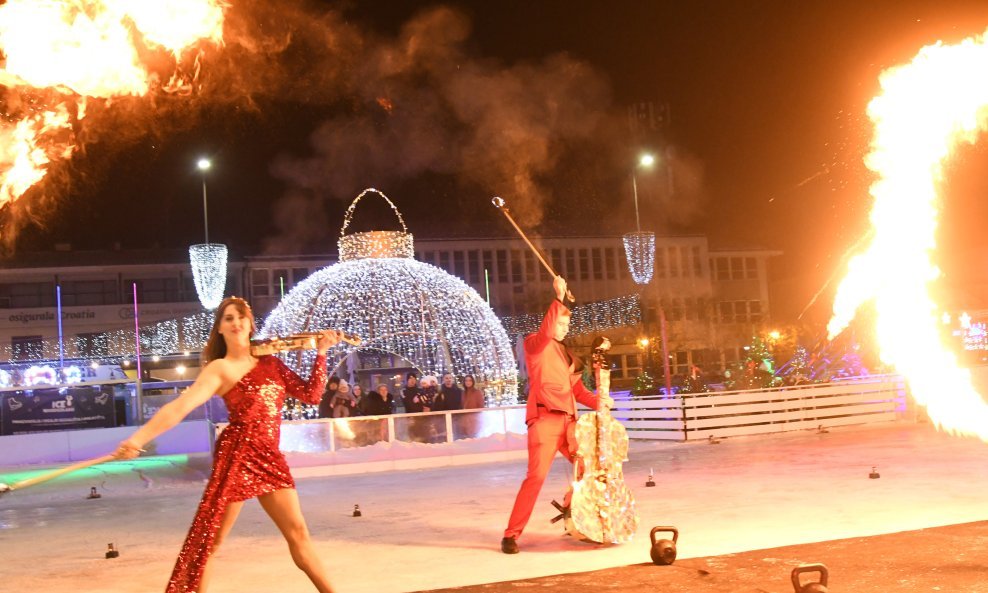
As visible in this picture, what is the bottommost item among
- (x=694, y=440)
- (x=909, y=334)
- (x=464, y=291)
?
(x=694, y=440)

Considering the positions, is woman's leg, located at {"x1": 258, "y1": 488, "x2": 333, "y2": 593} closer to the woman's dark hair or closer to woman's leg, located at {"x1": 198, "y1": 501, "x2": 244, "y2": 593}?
woman's leg, located at {"x1": 198, "y1": 501, "x2": 244, "y2": 593}

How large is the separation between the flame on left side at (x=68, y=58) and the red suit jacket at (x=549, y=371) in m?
4.95

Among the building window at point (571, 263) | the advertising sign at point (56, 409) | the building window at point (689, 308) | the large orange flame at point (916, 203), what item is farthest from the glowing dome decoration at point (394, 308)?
the building window at point (689, 308)

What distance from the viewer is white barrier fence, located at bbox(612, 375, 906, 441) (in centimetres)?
1966

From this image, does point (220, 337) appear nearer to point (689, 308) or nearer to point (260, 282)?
point (260, 282)

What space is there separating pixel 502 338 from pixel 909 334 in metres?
9.07

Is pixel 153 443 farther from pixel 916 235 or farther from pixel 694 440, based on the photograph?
pixel 916 235

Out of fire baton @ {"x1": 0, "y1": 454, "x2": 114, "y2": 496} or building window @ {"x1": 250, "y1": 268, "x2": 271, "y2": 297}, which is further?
building window @ {"x1": 250, "y1": 268, "x2": 271, "y2": 297}

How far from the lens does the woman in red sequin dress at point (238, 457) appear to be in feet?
17.7

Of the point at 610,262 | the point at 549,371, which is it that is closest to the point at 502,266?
the point at 610,262

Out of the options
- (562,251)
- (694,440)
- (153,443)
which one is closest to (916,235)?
(694,440)

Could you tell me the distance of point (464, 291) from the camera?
21.7 meters

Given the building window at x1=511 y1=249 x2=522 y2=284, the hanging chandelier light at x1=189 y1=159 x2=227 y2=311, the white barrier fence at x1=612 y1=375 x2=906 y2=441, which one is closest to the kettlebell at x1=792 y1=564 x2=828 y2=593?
the white barrier fence at x1=612 y1=375 x2=906 y2=441

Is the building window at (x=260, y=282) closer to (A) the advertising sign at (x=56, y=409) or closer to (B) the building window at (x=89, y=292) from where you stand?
(B) the building window at (x=89, y=292)
